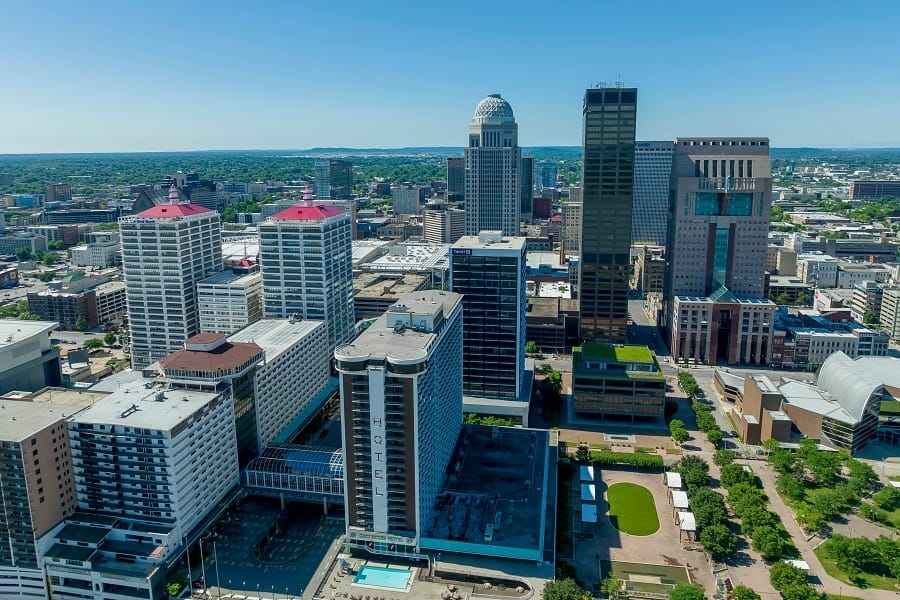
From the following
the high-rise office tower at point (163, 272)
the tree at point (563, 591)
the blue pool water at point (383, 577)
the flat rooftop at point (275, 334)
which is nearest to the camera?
the tree at point (563, 591)

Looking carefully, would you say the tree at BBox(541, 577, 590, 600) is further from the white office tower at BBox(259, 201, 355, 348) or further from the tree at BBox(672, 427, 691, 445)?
the white office tower at BBox(259, 201, 355, 348)

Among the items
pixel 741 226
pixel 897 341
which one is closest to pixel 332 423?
pixel 741 226

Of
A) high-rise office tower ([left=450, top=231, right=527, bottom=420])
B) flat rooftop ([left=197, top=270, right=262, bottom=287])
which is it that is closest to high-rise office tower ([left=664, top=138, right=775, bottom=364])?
high-rise office tower ([left=450, top=231, right=527, bottom=420])

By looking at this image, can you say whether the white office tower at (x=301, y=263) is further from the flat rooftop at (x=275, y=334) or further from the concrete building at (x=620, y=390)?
the concrete building at (x=620, y=390)

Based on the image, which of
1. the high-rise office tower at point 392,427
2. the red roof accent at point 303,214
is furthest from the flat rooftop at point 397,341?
the red roof accent at point 303,214

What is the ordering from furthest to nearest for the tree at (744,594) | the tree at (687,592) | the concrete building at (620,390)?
the concrete building at (620,390) < the tree at (744,594) < the tree at (687,592)
